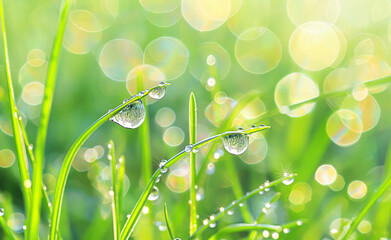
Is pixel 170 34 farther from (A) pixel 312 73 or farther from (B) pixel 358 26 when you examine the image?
(B) pixel 358 26

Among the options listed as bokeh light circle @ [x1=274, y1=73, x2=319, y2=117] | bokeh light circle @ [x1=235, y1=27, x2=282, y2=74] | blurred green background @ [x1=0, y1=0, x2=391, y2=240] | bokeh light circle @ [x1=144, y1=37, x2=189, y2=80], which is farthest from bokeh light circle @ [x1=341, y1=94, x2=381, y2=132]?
bokeh light circle @ [x1=144, y1=37, x2=189, y2=80]

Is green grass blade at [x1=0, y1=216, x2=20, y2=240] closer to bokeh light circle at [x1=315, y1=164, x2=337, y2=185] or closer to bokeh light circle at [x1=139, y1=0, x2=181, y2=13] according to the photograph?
bokeh light circle at [x1=315, y1=164, x2=337, y2=185]

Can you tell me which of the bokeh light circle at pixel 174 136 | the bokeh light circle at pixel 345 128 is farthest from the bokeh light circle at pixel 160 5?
the bokeh light circle at pixel 345 128

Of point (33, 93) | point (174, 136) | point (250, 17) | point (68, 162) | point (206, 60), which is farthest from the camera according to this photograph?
point (250, 17)

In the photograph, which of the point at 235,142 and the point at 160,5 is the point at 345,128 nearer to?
the point at 235,142

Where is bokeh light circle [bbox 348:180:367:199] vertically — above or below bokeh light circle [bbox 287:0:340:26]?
below

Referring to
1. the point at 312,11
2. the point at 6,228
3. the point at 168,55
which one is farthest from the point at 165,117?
the point at 312,11
